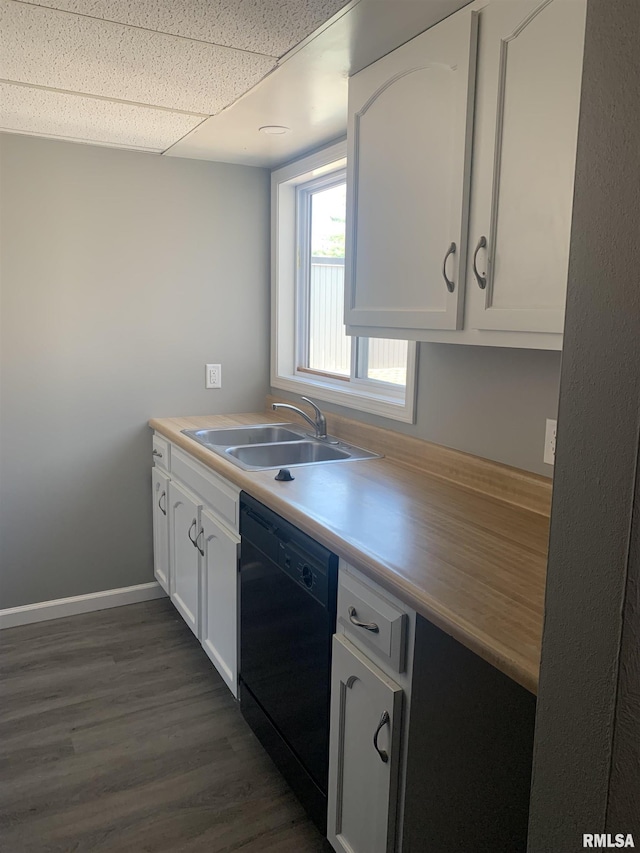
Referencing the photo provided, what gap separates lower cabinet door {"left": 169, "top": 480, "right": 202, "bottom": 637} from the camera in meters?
2.54

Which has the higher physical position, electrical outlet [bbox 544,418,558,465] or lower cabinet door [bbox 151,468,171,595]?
electrical outlet [bbox 544,418,558,465]

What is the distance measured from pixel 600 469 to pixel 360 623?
2.86 feet

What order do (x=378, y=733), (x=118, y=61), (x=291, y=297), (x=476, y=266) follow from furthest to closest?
(x=291, y=297) → (x=118, y=61) → (x=476, y=266) → (x=378, y=733)

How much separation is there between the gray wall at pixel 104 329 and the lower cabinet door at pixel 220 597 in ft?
2.71

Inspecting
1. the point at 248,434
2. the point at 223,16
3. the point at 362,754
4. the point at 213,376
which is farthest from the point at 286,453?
the point at 223,16

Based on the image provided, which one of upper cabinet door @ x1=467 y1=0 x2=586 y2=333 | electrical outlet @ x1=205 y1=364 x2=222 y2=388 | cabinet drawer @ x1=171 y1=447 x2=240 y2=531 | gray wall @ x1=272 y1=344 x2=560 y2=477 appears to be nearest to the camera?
upper cabinet door @ x1=467 y1=0 x2=586 y2=333

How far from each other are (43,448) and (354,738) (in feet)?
6.64

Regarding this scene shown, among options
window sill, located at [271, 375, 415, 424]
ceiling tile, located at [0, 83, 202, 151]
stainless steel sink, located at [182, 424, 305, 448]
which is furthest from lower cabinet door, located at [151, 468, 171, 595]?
ceiling tile, located at [0, 83, 202, 151]

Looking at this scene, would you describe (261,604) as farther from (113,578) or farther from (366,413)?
(113,578)

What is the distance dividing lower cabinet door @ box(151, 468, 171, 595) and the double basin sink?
324 millimetres

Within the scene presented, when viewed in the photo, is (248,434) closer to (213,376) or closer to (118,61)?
(213,376)

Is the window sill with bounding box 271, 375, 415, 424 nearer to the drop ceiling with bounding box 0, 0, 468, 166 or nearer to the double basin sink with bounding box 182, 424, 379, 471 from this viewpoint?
the double basin sink with bounding box 182, 424, 379, 471

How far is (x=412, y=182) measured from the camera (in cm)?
174

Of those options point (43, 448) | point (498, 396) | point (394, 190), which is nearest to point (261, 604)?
point (498, 396)
